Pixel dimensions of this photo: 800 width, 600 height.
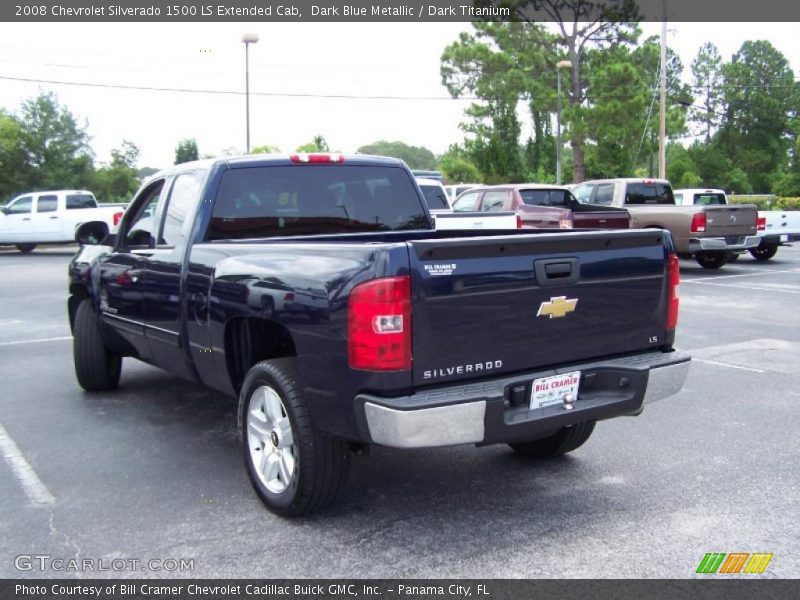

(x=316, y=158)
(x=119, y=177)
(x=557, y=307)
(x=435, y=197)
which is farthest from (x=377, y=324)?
(x=119, y=177)

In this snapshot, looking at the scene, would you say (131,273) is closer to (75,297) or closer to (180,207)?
(180,207)

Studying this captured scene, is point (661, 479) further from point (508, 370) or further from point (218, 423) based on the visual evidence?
point (218, 423)

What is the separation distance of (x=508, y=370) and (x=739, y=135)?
89598 mm

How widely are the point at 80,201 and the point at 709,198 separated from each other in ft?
60.0

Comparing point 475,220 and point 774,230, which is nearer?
point 475,220

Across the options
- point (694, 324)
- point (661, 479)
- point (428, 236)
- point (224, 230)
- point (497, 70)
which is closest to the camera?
point (661, 479)

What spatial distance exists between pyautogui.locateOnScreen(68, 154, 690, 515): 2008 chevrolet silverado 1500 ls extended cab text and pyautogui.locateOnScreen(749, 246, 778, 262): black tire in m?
15.9

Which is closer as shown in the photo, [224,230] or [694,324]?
[224,230]

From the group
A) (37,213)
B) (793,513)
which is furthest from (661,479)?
(37,213)

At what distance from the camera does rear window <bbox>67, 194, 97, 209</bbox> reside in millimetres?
24156

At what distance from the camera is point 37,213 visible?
78.4ft

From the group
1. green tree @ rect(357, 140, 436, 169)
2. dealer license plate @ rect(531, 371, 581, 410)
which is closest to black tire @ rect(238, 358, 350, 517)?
dealer license plate @ rect(531, 371, 581, 410)

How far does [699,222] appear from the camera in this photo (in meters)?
15.8

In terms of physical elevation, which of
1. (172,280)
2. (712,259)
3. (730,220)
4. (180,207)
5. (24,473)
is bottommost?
(24,473)
